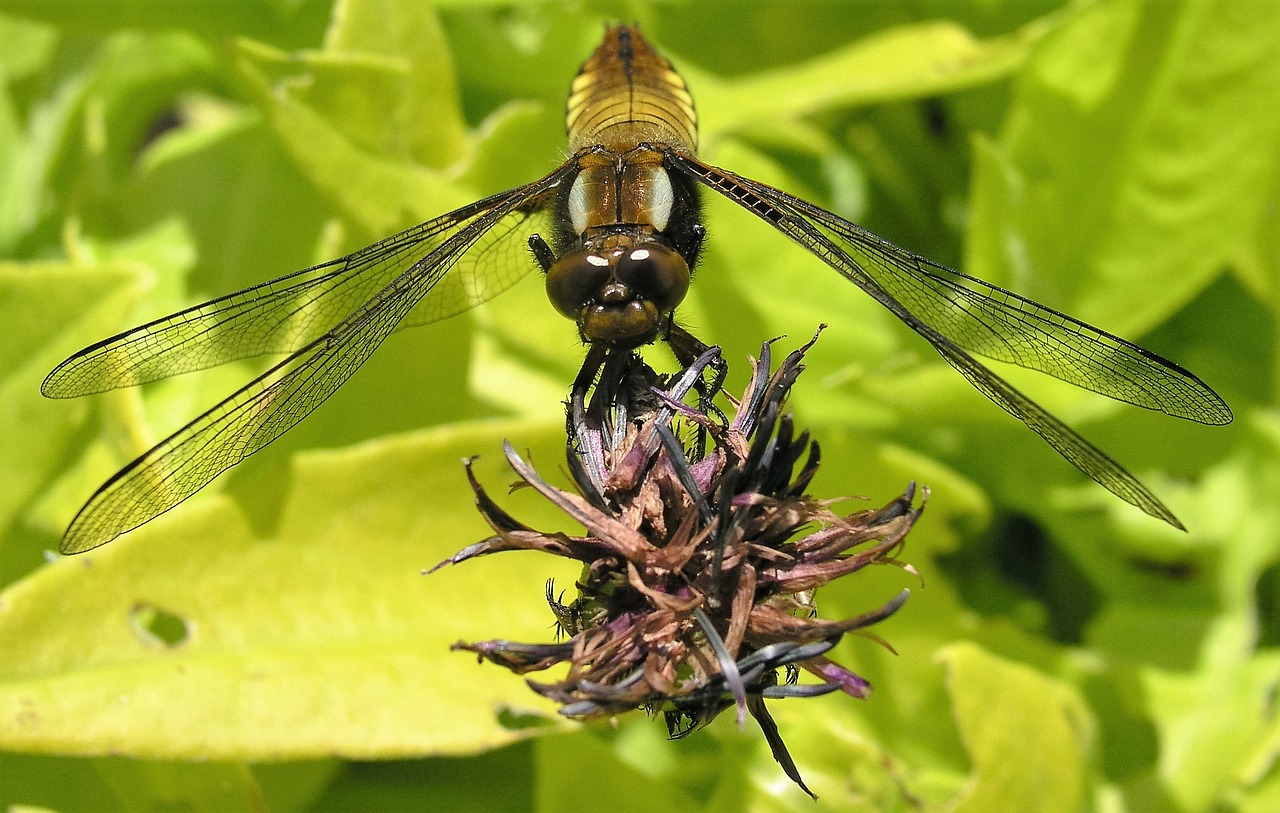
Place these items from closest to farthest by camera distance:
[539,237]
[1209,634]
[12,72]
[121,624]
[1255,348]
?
1. [121,624]
2. [539,237]
3. [1209,634]
4. [1255,348]
5. [12,72]

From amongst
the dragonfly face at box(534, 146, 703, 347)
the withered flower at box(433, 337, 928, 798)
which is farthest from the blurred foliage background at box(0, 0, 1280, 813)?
the withered flower at box(433, 337, 928, 798)

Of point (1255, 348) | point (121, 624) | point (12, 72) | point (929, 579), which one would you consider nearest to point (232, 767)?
point (121, 624)

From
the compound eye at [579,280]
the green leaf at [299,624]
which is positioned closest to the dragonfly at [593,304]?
the compound eye at [579,280]

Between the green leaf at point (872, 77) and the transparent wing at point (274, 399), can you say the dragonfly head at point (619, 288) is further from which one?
the green leaf at point (872, 77)

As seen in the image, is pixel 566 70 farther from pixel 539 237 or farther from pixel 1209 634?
pixel 1209 634

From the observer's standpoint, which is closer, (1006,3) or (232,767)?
(232,767)

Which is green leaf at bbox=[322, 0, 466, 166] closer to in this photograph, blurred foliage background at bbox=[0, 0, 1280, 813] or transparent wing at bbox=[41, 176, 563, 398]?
blurred foliage background at bbox=[0, 0, 1280, 813]
